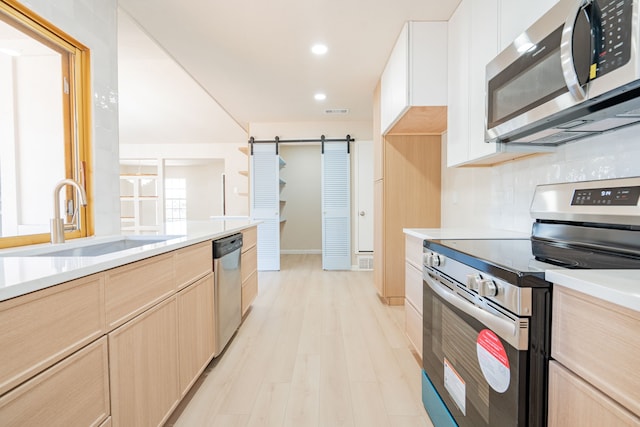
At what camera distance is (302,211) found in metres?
6.95

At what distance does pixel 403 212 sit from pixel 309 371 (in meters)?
1.87

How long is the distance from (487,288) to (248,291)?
2355mm

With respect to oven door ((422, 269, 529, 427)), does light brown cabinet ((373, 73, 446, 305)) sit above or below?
above

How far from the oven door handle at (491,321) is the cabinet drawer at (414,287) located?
56 cm

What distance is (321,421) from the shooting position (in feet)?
5.01

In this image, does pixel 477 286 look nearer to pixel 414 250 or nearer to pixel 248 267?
pixel 414 250

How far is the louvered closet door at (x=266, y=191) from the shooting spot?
4.86 m

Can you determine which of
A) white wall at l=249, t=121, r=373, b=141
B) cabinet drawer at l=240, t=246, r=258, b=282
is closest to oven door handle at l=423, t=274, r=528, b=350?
cabinet drawer at l=240, t=246, r=258, b=282

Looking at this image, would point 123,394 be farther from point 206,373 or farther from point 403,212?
point 403,212

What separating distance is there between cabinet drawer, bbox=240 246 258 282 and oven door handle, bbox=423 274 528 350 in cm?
183

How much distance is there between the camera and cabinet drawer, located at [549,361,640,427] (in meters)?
0.63

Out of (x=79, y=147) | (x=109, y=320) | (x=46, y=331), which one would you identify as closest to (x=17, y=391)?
(x=46, y=331)

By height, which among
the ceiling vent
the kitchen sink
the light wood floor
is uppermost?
the ceiling vent

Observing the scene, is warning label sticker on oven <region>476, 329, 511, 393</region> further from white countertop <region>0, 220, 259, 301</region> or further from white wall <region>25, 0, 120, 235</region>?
white wall <region>25, 0, 120, 235</region>
